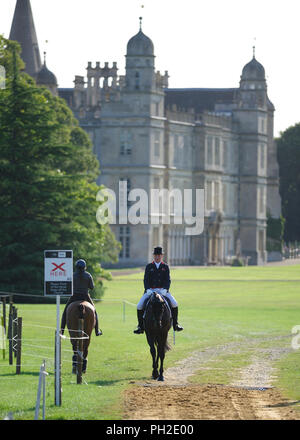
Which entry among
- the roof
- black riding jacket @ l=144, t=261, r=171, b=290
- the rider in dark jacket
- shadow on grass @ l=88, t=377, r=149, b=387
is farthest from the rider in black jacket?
the roof

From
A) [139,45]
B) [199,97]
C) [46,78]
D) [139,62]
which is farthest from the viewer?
[199,97]

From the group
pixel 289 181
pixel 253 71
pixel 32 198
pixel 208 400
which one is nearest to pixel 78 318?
pixel 208 400

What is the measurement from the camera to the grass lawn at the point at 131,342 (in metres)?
20.1

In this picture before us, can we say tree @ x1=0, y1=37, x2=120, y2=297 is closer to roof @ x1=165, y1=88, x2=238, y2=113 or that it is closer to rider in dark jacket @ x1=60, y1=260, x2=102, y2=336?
rider in dark jacket @ x1=60, y1=260, x2=102, y2=336

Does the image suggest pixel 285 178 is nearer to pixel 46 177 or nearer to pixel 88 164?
pixel 88 164

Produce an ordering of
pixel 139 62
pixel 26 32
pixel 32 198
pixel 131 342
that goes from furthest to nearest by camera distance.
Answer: pixel 26 32, pixel 139 62, pixel 32 198, pixel 131 342

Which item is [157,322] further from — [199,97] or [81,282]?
[199,97]

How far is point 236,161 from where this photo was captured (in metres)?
109

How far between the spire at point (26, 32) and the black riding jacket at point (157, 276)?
263 feet

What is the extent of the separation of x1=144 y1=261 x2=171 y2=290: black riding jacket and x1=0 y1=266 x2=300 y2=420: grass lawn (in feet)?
5.93

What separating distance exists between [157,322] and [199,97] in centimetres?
9360

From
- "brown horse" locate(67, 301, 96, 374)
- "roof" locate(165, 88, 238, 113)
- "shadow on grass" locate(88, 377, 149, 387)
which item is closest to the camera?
"shadow on grass" locate(88, 377, 149, 387)

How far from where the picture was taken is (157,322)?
76.2 feet

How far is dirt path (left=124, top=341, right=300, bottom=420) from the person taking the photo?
18.2 m
